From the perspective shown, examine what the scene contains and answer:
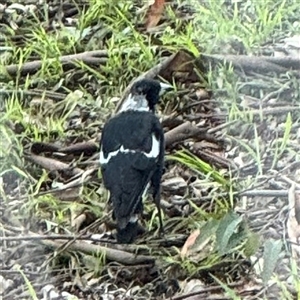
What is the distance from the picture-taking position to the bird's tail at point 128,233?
3.68 feet

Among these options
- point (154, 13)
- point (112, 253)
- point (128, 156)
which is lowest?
point (112, 253)

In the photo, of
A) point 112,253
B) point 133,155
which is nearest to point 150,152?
point 133,155

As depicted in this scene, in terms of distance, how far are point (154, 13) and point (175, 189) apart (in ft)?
0.70

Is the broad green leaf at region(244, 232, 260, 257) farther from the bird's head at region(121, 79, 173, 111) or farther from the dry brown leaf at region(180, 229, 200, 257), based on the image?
the bird's head at region(121, 79, 173, 111)

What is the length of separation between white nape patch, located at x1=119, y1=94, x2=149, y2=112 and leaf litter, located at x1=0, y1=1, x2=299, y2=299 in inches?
0.9

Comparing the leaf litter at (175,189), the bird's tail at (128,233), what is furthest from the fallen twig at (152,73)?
the bird's tail at (128,233)

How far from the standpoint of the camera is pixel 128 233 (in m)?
1.13

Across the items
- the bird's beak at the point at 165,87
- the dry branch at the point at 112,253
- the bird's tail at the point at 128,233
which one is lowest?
the dry branch at the point at 112,253

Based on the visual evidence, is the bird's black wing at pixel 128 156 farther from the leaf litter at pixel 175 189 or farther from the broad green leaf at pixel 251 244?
the broad green leaf at pixel 251 244

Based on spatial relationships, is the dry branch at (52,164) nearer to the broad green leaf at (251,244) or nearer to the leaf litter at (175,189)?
the leaf litter at (175,189)

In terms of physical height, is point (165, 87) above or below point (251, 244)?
above

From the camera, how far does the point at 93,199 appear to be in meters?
1.14

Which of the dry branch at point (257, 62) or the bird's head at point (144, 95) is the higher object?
the dry branch at point (257, 62)

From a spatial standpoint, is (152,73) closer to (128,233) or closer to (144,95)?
(144,95)
